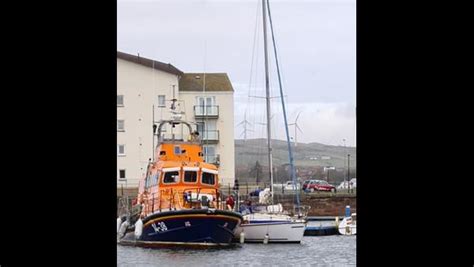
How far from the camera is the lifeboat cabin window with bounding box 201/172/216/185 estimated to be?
78.3 feet

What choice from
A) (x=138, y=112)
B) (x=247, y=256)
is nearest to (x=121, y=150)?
(x=138, y=112)

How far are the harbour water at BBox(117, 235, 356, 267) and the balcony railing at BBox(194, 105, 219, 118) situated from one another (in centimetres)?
1332

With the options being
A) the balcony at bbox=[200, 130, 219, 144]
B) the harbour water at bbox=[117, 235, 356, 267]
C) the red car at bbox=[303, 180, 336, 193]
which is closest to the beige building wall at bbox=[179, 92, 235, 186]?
the balcony at bbox=[200, 130, 219, 144]

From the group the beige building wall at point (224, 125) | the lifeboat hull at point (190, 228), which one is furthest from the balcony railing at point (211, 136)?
the lifeboat hull at point (190, 228)

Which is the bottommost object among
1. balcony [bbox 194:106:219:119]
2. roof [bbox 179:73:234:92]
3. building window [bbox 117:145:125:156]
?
building window [bbox 117:145:125:156]

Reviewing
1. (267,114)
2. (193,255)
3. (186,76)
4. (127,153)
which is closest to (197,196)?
(193,255)

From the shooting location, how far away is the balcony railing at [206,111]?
3962 cm

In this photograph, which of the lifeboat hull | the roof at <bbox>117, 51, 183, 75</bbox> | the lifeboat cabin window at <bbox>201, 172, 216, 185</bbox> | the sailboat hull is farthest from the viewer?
the roof at <bbox>117, 51, 183, 75</bbox>

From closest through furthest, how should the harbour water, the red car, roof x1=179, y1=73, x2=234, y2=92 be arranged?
the harbour water, roof x1=179, y1=73, x2=234, y2=92, the red car

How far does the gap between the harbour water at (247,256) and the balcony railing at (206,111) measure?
13325 millimetres

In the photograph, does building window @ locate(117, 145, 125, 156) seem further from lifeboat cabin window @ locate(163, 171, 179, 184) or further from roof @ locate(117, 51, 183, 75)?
lifeboat cabin window @ locate(163, 171, 179, 184)
